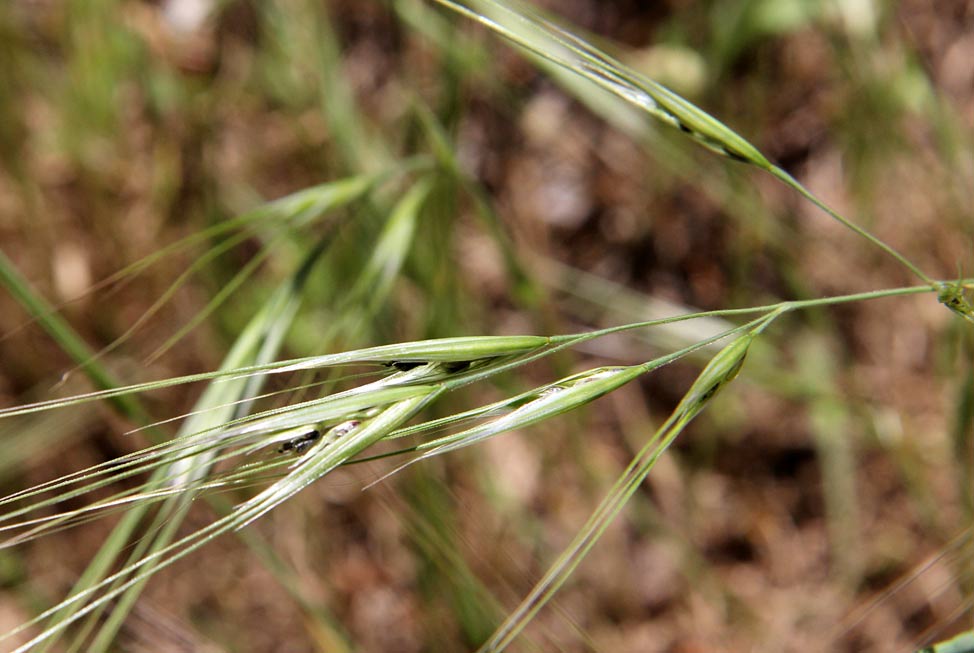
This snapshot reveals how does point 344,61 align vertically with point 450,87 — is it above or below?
above

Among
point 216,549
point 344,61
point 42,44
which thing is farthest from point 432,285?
point 42,44

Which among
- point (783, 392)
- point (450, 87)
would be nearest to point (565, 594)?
point (783, 392)

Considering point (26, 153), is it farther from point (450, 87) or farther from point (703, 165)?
point (703, 165)

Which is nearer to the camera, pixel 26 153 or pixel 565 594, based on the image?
pixel 565 594

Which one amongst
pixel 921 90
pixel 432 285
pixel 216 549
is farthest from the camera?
pixel 216 549

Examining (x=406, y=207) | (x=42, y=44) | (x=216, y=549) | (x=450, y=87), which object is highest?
(x=42, y=44)

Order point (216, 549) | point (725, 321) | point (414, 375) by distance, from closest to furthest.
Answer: point (414, 375)
point (725, 321)
point (216, 549)
